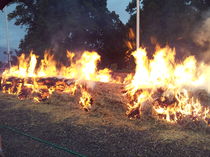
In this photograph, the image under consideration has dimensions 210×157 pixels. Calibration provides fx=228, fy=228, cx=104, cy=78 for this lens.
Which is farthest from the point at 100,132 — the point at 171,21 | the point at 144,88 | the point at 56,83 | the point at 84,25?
the point at 84,25

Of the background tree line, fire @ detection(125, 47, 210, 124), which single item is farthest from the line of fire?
the background tree line

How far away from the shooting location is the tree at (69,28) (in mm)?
17734

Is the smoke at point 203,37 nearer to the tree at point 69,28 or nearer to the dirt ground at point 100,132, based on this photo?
the tree at point 69,28

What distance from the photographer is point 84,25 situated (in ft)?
59.5

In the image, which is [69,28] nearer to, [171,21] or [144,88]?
[171,21]

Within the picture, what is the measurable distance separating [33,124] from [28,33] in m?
14.9

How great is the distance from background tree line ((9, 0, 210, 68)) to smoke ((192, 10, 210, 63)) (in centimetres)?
154

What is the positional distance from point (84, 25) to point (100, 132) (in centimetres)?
1355

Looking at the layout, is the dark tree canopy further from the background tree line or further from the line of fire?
the line of fire

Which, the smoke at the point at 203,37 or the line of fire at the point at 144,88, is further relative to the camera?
the smoke at the point at 203,37

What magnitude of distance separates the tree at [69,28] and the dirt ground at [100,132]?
988 cm

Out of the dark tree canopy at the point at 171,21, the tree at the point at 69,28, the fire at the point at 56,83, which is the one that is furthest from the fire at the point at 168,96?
the tree at the point at 69,28

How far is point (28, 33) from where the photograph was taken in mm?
19812

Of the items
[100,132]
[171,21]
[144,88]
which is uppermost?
[171,21]
